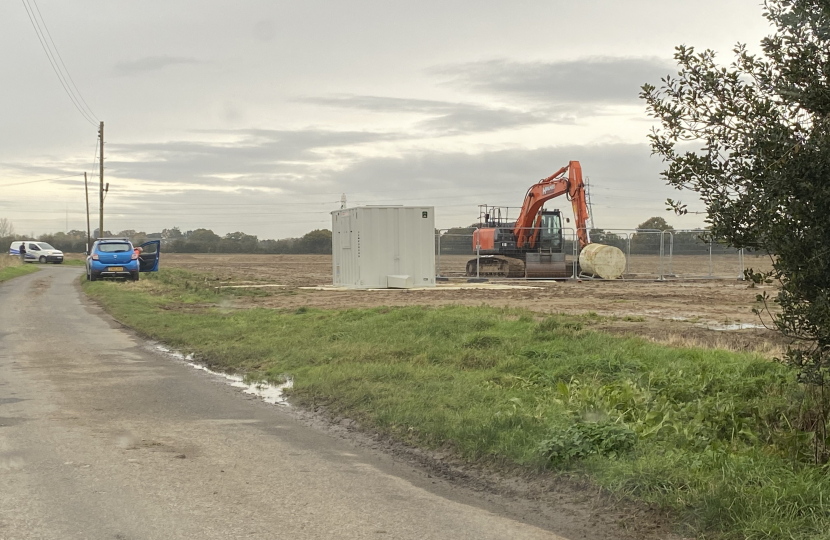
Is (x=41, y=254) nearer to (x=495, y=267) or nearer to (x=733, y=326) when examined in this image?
(x=495, y=267)

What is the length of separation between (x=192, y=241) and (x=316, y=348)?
296 ft

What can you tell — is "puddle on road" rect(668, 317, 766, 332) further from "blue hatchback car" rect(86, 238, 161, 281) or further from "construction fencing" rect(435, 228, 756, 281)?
"blue hatchback car" rect(86, 238, 161, 281)

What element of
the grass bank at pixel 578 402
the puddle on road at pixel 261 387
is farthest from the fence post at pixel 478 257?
the puddle on road at pixel 261 387

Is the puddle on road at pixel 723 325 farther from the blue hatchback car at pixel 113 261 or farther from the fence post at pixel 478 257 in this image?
the blue hatchback car at pixel 113 261

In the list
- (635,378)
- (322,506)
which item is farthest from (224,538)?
(635,378)

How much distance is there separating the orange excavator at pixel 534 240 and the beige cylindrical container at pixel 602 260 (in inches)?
19.9

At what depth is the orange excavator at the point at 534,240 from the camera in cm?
3631

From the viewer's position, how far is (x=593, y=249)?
36.6 m

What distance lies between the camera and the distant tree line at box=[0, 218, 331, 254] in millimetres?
92875

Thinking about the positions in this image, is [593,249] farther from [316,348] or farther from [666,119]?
[666,119]

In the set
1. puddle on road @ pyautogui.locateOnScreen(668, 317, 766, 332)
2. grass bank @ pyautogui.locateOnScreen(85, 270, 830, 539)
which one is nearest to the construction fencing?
puddle on road @ pyautogui.locateOnScreen(668, 317, 766, 332)

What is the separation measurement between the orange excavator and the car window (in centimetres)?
1504

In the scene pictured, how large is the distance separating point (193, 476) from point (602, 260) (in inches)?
1272

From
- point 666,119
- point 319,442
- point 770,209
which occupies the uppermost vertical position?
point 666,119
